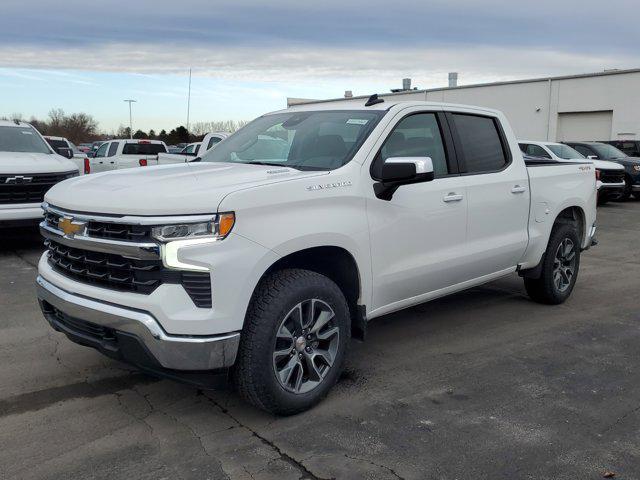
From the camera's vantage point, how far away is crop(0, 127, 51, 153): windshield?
10.1 meters

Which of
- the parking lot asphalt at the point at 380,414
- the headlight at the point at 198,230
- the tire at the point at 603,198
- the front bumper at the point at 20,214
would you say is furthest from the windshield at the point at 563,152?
the headlight at the point at 198,230

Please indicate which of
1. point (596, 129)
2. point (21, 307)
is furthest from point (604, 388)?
point (596, 129)

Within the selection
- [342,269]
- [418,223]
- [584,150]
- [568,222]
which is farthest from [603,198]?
[342,269]

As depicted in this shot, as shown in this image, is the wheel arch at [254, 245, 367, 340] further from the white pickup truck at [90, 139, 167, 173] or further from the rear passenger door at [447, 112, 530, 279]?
the white pickup truck at [90, 139, 167, 173]

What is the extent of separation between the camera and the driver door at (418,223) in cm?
431

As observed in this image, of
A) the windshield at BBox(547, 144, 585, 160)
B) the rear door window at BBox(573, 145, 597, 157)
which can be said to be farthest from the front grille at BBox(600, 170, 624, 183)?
the rear door window at BBox(573, 145, 597, 157)

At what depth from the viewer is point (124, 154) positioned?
1827 centimetres

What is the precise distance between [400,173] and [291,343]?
4.22 feet

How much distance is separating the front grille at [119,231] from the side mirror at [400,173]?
158 centimetres

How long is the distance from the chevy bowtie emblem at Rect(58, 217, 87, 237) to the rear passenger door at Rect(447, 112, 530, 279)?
115 inches

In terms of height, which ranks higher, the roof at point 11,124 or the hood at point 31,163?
the roof at point 11,124

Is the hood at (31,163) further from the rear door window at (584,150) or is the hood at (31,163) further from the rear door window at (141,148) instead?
the rear door window at (584,150)

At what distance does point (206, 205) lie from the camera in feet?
11.0

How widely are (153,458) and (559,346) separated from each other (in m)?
3.45
